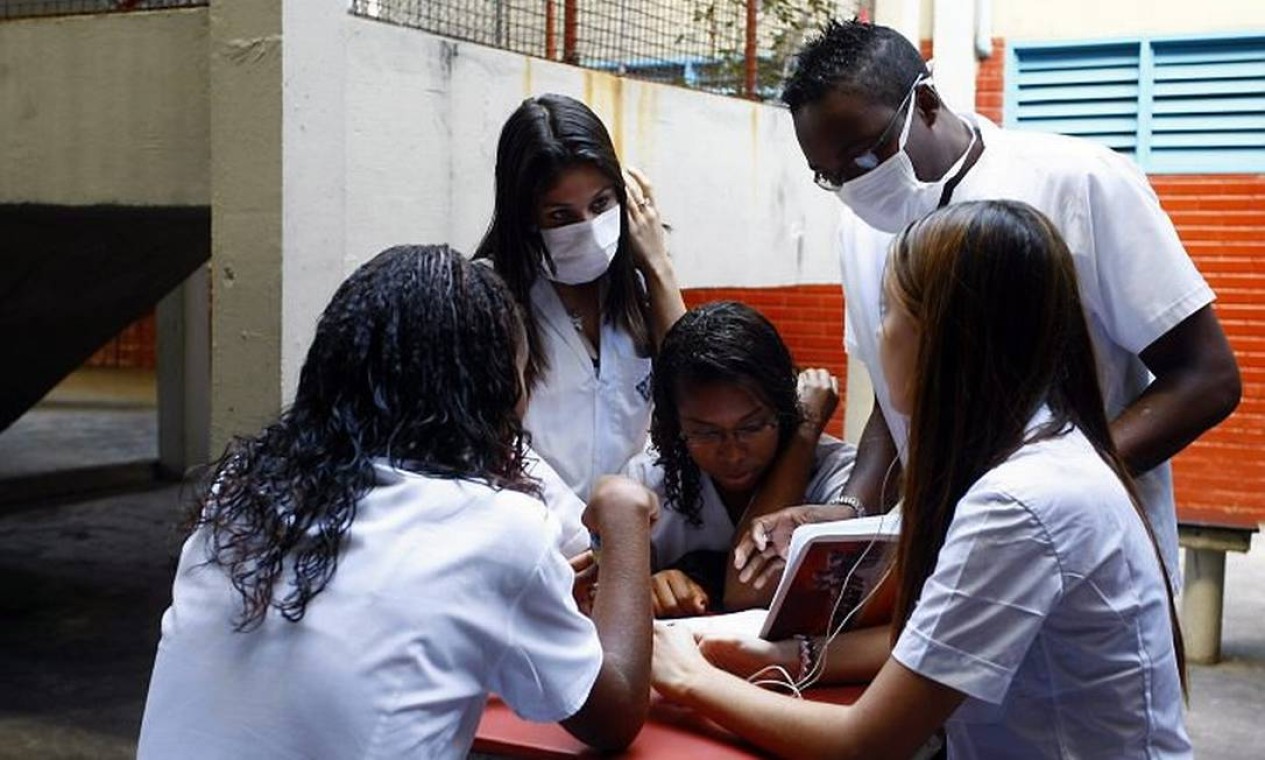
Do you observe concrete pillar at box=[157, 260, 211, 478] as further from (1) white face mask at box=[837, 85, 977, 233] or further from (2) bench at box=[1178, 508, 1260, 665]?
(1) white face mask at box=[837, 85, 977, 233]

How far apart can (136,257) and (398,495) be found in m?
5.27

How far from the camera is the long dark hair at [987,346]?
1.52 m

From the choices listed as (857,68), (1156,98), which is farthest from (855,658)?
(1156,98)

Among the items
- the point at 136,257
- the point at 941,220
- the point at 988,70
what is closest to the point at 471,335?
the point at 941,220

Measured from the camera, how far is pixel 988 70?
7.48m

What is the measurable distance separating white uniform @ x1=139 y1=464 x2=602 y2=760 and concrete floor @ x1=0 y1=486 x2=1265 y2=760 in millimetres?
2529

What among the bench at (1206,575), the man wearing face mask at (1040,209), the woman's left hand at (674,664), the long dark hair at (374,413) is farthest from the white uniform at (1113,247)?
the bench at (1206,575)

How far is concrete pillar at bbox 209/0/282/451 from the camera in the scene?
3252 mm

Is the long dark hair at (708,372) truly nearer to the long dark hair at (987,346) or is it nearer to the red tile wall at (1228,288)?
the long dark hair at (987,346)

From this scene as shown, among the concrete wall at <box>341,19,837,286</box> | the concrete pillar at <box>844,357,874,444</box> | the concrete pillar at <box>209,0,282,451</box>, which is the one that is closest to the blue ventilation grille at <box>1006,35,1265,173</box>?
the concrete pillar at <box>844,357,874,444</box>

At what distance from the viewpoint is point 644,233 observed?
2693 mm

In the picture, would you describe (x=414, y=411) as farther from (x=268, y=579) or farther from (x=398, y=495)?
(x=268, y=579)

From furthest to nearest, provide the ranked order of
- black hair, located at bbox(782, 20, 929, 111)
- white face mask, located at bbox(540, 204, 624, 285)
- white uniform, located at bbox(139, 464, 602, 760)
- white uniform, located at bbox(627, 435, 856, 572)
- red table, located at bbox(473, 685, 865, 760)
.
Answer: white face mask, located at bbox(540, 204, 624, 285), white uniform, located at bbox(627, 435, 856, 572), black hair, located at bbox(782, 20, 929, 111), red table, located at bbox(473, 685, 865, 760), white uniform, located at bbox(139, 464, 602, 760)

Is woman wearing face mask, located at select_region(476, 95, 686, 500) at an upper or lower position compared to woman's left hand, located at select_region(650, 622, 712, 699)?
upper
